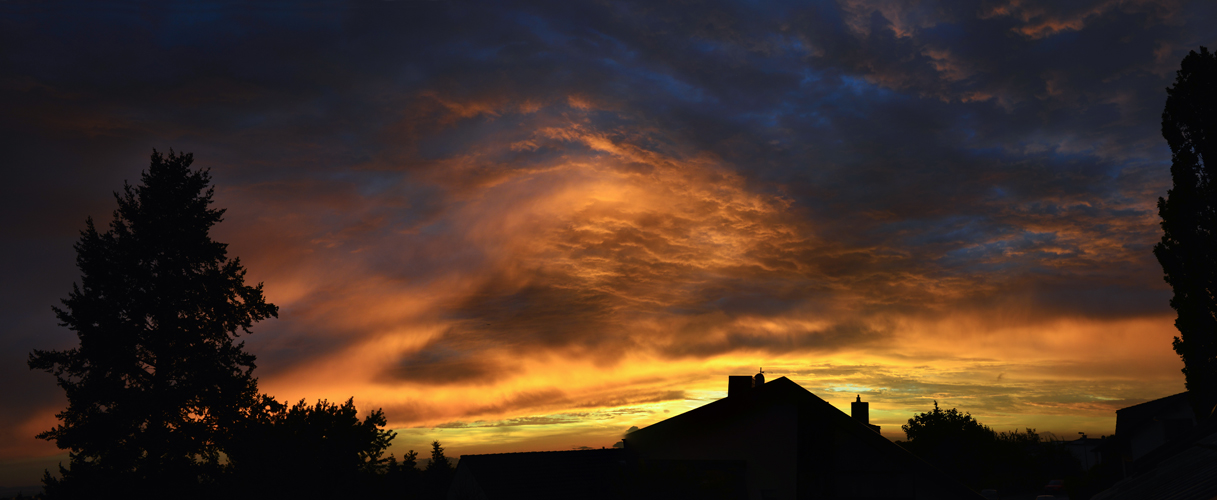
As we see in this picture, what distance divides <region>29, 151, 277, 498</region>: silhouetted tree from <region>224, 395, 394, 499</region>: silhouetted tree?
117 cm

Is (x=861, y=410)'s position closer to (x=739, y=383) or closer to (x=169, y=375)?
(x=739, y=383)

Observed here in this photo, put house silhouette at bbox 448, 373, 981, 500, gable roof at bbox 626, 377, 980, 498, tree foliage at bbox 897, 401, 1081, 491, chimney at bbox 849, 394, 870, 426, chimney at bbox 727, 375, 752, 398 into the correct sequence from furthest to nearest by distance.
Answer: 1. tree foliage at bbox 897, 401, 1081, 491
2. chimney at bbox 849, 394, 870, 426
3. chimney at bbox 727, 375, 752, 398
4. gable roof at bbox 626, 377, 980, 498
5. house silhouette at bbox 448, 373, 981, 500

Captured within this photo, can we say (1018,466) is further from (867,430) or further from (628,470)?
(628,470)

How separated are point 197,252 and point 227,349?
5949mm

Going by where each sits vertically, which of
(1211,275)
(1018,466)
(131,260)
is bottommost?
(1018,466)

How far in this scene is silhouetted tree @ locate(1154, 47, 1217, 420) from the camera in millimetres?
23309

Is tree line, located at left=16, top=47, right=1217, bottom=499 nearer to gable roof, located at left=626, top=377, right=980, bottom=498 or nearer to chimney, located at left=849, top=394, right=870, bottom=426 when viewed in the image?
gable roof, located at left=626, top=377, right=980, bottom=498

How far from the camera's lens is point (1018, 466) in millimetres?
86438

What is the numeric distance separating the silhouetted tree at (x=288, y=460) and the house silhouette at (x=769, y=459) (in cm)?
1272

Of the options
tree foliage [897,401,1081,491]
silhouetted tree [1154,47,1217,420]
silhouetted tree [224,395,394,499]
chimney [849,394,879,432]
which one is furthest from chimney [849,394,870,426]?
tree foliage [897,401,1081,491]

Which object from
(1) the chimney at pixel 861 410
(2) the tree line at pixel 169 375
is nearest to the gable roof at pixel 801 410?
(1) the chimney at pixel 861 410

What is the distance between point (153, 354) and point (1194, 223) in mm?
47654

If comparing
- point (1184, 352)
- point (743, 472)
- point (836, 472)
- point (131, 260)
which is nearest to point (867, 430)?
point (836, 472)

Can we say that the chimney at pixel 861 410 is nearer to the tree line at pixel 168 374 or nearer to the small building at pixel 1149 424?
the small building at pixel 1149 424
